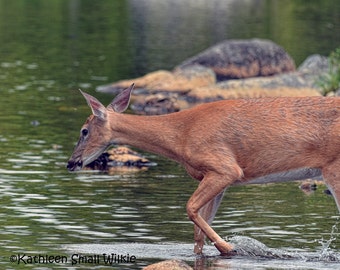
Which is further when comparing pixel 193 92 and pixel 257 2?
pixel 257 2

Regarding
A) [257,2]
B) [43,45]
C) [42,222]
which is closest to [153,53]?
[43,45]

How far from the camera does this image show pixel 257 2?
9056cm

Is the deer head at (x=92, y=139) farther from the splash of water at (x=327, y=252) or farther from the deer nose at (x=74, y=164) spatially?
the splash of water at (x=327, y=252)

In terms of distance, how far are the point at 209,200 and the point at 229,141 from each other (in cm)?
78

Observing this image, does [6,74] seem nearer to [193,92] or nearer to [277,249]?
[193,92]

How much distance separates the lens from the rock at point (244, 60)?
133 feet

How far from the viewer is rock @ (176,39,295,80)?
40625 mm

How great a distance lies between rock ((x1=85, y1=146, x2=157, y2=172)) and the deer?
6332 mm

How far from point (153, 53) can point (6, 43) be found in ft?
18.3

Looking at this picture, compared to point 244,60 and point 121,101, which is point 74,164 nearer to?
point 121,101

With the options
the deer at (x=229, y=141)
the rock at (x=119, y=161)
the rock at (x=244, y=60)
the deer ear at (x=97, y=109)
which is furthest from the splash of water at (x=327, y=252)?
the rock at (x=244, y=60)

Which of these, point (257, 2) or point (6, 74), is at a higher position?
point (6, 74)

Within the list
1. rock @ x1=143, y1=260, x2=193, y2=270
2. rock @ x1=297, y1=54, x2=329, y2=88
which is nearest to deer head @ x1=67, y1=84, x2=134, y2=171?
rock @ x1=143, y1=260, x2=193, y2=270

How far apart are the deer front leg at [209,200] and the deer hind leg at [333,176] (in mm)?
1138
